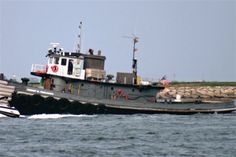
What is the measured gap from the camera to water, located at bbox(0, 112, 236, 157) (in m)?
29.3

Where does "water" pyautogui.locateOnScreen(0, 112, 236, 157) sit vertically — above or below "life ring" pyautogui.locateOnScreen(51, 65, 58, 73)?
below

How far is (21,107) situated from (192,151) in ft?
58.6

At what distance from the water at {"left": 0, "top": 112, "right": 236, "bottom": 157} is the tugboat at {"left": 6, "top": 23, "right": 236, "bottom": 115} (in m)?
0.83

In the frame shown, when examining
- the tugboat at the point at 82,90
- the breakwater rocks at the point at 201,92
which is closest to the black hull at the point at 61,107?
the tugboat at the point at 82,90

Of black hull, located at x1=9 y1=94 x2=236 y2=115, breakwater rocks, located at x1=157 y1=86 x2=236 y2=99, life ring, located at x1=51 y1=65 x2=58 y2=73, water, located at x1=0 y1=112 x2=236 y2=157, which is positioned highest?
life ring, located at x1=51 y1=65 x2=58 y2=73

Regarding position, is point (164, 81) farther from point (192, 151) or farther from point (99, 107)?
point (192, 151)

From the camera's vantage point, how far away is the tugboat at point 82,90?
4484 centimetres

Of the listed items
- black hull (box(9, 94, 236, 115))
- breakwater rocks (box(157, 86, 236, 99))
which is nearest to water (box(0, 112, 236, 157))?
black hull (box(9, 94, 236, 115))

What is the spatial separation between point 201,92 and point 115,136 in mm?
61046

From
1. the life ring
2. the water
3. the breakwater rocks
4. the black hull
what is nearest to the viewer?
the water

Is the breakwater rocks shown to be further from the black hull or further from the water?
the water

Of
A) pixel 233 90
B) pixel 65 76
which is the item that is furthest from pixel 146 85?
pixel 233 90

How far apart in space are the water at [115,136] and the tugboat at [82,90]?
2.72ft

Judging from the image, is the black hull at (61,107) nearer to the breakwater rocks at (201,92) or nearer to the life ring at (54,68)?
the life ring at (54,68)
